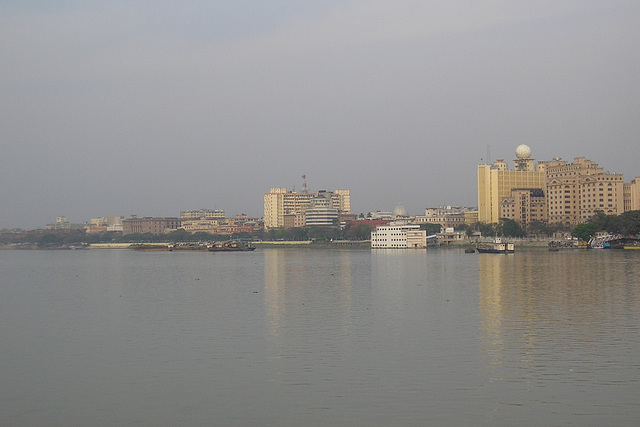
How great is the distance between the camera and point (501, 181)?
121625 mm

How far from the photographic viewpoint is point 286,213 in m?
174

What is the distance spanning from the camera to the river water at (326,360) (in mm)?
11336

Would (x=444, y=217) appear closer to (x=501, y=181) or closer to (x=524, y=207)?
(x=501, y=181)

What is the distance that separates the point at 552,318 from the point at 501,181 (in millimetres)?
103820

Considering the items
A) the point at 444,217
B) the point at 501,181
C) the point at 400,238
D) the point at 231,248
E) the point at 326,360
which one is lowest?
the point at 326,360

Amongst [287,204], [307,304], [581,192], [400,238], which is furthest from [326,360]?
[287,204]

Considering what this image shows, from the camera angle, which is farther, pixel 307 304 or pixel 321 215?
pixel 321 215

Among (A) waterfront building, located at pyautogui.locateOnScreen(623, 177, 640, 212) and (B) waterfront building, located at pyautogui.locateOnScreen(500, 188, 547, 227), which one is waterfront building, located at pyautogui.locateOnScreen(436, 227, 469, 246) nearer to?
(B) waterfront building, located at pyautogui.locateOnScreen(500, 188, 547, 227)

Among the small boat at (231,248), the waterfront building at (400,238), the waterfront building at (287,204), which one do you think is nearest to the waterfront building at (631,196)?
the waterfront building at (400,238)

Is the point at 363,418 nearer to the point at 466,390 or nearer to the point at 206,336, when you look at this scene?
the point at 466,390

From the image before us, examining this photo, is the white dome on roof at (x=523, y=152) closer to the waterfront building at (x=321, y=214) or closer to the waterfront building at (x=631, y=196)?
the waterfront building at (x=631, y=196)

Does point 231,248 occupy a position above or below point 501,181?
below

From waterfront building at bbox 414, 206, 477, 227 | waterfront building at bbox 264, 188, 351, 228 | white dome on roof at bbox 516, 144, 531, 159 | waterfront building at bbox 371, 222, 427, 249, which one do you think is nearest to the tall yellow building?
white dome on roof at bbox 516, 144, 531, 159

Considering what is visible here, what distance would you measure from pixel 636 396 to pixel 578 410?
128 centimetres
